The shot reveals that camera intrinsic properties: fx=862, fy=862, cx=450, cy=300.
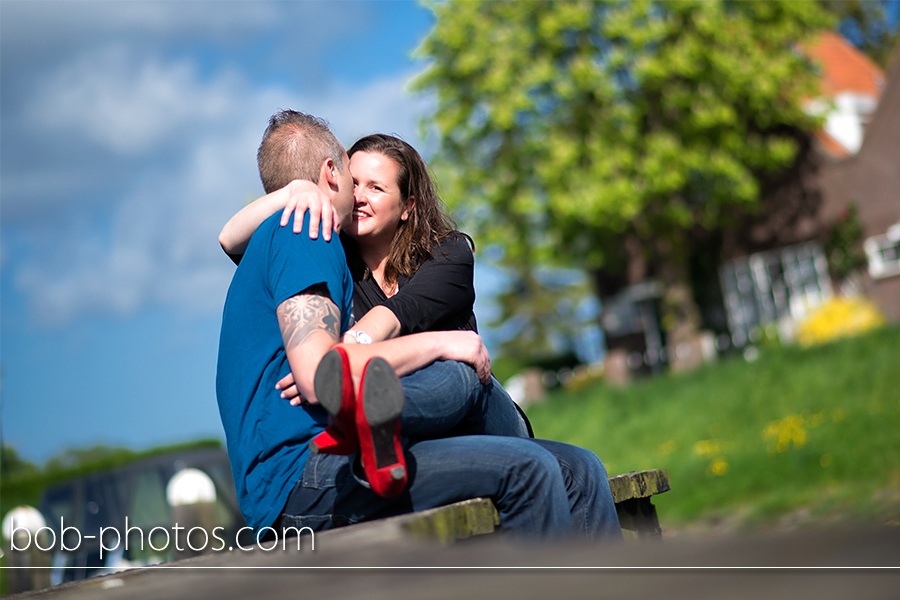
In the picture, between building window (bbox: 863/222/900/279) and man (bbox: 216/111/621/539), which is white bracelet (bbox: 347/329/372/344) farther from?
building window (bbox: 863/222/900/279)

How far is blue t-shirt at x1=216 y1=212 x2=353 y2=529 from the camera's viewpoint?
2.39m

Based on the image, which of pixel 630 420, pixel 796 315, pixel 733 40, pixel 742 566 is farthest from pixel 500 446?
pixel 796 315

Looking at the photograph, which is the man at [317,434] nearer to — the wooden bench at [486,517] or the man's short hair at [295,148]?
the wooden bench at [486,517]

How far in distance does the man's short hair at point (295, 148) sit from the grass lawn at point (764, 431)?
5.01 meters

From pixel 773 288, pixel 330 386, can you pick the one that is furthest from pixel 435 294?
pixel 773 288

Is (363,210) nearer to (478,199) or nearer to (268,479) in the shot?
(268,479)

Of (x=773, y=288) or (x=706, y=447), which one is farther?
(x=773, y=288)

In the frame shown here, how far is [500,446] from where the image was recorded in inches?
89.5

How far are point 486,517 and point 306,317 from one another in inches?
27.8

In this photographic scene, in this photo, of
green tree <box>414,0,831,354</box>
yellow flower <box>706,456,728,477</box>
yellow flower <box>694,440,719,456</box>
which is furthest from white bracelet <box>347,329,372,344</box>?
green tree <box>414,0,831,354</box>

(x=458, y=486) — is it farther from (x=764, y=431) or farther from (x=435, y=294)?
(x=764, y=431)

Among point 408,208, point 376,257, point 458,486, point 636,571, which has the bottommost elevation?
point 636,571

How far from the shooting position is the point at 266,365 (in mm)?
2490

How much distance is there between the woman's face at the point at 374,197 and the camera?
313 centimetres
